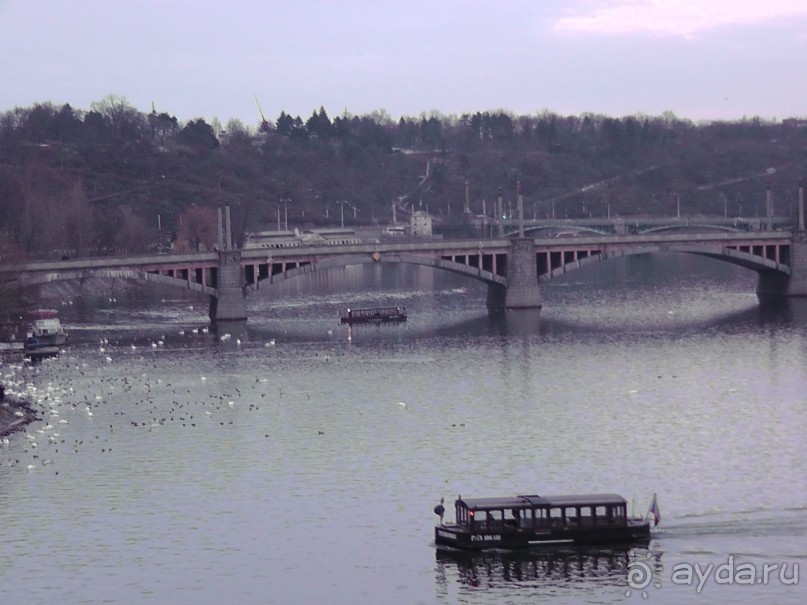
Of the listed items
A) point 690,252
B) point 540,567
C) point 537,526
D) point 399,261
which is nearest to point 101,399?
point 537,526

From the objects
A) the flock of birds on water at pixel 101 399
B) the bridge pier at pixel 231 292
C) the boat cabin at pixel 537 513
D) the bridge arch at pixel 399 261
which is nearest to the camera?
the boat cabin at pixel 537 513

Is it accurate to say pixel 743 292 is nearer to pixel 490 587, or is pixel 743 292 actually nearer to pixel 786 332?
pixel 786 332

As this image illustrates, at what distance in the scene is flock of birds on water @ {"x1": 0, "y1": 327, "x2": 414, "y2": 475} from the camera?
73.1 m

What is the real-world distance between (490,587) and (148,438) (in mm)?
29442

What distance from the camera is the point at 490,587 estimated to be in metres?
49.7

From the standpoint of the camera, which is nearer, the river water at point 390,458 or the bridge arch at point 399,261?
the river water at point 390,458

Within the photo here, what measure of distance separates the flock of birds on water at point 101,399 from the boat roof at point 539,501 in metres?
22.1

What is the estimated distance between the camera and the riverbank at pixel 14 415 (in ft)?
250

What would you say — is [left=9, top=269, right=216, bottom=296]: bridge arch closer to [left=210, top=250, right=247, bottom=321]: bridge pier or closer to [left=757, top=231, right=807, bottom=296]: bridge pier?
[left=210, top=250, right=247, bottom=321]: bridge pier

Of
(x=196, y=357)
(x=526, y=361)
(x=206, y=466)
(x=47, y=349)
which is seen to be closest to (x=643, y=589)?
(x=206, y=466)

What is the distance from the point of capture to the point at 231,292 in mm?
127312

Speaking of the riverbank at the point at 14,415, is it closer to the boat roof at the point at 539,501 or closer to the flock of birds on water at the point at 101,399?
the flock of birds on water at the point at 101,399

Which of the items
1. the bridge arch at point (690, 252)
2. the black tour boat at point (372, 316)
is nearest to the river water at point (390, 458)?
the black tour boat at point (372, 316)

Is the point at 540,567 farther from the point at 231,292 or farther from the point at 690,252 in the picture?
the point at 690,252
